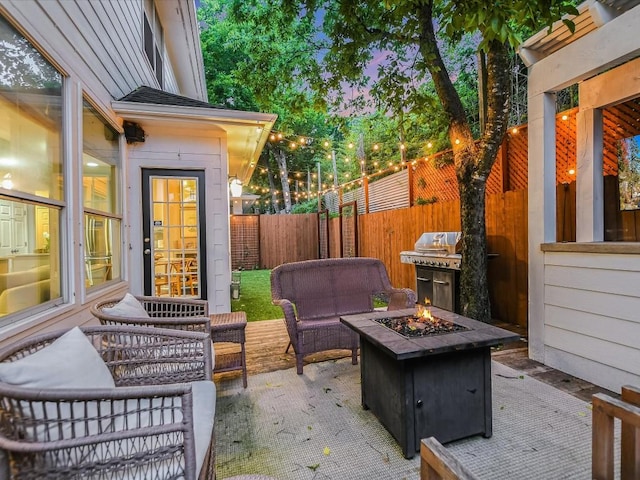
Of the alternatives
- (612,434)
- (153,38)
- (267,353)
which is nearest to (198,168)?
(267,353)

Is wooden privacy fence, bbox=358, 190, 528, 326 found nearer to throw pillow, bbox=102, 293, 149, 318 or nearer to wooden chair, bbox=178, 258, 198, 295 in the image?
wooden chair, bbox=178, 258, 198, 295

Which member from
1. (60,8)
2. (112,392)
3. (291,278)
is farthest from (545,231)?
(60,8)

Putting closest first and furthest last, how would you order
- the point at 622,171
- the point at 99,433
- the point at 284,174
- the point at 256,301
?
the point at 99,433 < the point at 622,171 < the point at 256,301 < the point at 284,174

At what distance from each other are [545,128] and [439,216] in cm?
216

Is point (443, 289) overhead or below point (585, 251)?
below

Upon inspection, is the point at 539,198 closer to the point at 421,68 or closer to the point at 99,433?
the point at 421,68

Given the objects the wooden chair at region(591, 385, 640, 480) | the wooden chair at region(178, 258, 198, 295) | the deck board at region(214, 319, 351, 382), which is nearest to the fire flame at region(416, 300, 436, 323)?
the wooden chair at region(591, 385, 640, 480)

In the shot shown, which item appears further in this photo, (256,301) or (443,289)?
(256,301)

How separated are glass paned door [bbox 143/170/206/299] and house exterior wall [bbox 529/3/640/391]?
3.71 m

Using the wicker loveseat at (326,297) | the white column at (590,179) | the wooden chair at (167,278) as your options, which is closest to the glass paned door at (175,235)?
the wooden chair at (167,278)

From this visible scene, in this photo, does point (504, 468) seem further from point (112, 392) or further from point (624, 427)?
point (112, 392)

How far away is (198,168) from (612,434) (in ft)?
13.9

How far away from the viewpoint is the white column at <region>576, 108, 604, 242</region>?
3207 millimetres

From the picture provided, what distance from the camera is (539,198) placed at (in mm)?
3160
